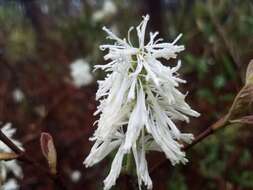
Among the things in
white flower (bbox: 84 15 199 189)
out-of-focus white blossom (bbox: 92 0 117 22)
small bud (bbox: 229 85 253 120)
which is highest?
out-of-focus white blossom (bbox: 92 0 117 22)

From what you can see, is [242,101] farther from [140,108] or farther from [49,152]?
[49,152]

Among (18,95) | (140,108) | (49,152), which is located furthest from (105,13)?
(140,108)

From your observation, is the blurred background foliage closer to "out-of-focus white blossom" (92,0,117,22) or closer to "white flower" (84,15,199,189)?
"out-of-focus white blossom" (92,0,117,22)

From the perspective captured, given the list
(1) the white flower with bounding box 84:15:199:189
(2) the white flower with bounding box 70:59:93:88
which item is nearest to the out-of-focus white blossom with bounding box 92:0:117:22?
(2) the white flower with bounding box 70:59:93:88

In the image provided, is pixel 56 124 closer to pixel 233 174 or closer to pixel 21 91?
pixel 21 91

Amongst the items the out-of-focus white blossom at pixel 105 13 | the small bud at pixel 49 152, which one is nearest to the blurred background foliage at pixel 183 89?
the out-of-focus white blossom at pixel 105 13

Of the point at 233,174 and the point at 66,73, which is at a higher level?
the point at 66,73

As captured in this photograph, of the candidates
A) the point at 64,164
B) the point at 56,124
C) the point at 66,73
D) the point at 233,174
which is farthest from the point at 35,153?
the point at 66,73
